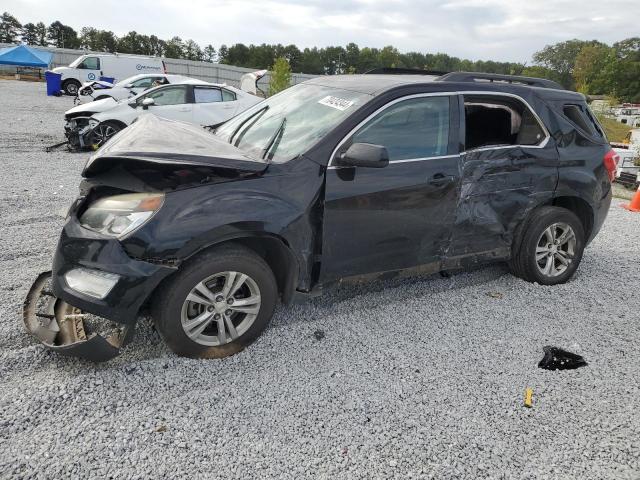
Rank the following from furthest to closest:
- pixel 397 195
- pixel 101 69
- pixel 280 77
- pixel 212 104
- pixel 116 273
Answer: pixel 101 69 → pixel 280 77 → pixel 212 104 → pixel 397 195 → pixel 116 273

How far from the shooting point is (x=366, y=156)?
10.1 feet

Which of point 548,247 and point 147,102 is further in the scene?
point 147,102

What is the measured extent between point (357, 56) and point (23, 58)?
82.6m

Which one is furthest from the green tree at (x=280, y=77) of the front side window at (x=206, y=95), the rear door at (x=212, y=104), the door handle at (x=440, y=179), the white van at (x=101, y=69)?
the door handle at (x=440, y=179)

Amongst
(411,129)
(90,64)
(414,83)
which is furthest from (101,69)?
(411,129)

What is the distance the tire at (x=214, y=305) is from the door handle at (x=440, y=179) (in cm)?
146

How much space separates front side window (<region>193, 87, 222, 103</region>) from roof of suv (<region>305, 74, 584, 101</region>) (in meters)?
7.70

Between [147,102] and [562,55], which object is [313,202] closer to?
[147,102]

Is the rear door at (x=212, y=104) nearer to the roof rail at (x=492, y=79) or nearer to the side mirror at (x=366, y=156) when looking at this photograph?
the roof rail at (x=492, y=79)

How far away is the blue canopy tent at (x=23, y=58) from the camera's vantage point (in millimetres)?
32562

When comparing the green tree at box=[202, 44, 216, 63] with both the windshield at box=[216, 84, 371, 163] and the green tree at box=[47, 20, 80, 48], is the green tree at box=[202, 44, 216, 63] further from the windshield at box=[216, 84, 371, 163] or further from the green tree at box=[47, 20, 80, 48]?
the windshield at box=[216, 84, 371, 163]

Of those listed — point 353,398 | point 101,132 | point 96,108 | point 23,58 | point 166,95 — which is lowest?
point 353,398

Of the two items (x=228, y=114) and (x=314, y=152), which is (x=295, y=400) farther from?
(x=228, y=114)

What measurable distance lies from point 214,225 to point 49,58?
3894 cm
